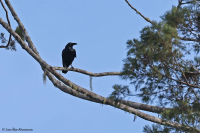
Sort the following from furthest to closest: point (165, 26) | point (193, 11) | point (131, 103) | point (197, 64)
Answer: point (131, 103) → point (193, 11) → point (197, 64) → point (165, 26)

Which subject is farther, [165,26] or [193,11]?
[193,11]

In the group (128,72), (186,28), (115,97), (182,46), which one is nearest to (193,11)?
(186,28)

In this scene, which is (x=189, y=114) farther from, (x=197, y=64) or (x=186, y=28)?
(x=186, y=28)

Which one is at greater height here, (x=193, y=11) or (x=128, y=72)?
(x=193, y=11)

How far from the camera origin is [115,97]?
412cm

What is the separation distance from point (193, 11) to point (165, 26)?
2.88 feet

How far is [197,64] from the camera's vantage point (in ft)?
12.1

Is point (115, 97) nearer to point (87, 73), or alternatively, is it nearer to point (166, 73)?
point (166, 73)

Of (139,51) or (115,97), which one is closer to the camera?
(139,51)

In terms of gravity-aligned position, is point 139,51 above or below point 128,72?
above

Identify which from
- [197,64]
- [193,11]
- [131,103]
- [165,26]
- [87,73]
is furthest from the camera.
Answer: [87,73]

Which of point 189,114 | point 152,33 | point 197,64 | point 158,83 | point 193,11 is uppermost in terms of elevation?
point 193,11

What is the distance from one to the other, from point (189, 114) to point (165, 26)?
1108mm

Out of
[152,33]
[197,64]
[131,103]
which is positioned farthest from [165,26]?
[131,103]
